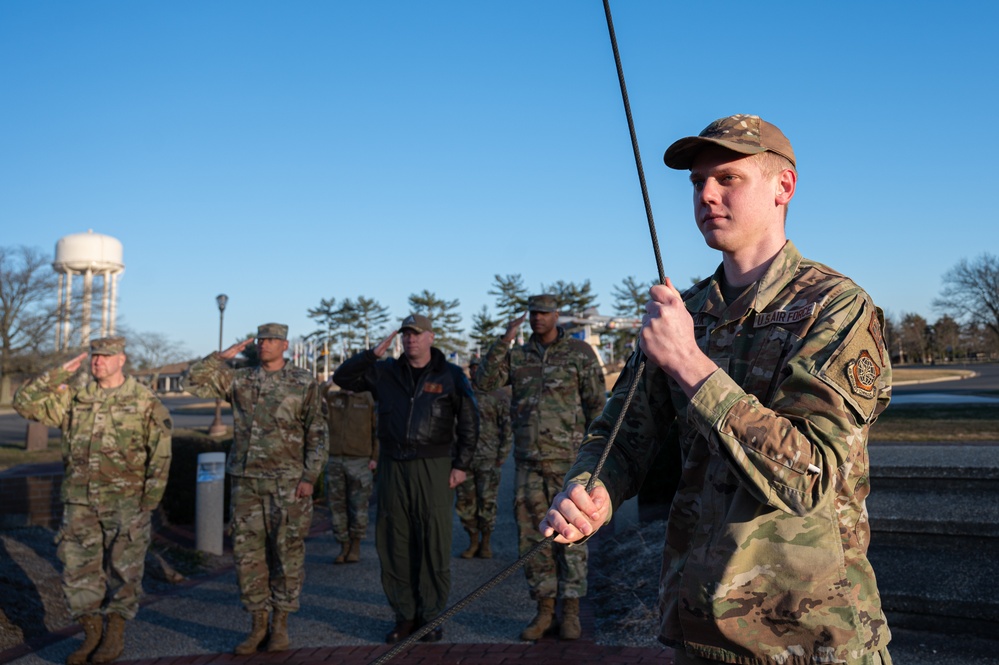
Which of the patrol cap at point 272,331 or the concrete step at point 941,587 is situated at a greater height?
the patrol cap at point 272,331

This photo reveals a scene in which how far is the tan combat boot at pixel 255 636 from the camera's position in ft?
19.7

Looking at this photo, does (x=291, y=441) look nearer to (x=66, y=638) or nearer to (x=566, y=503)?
(x=66, y=638)

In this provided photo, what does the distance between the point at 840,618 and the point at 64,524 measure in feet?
19.3

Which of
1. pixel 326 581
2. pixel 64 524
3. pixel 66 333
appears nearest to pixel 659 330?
pixel 64 524

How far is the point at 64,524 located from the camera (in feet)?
20.1

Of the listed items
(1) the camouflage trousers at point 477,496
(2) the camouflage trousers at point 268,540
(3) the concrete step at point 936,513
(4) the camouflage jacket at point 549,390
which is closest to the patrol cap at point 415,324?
(4) the camouflage jacket at point 549,390

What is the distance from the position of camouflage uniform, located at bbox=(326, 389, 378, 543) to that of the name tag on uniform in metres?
7.86

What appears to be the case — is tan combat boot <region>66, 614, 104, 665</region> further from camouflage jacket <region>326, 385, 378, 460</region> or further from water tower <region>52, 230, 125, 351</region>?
water tower <region>52, 230, 125, 351</region>

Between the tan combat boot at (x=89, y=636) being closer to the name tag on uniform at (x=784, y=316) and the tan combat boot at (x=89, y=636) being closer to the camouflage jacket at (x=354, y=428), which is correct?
the camouflage jacket at (x=354, y=428)

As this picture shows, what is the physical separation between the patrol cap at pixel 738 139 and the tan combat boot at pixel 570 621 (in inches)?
187

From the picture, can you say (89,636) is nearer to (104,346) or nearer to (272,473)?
(272,473)

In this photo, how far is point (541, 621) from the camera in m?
6.25

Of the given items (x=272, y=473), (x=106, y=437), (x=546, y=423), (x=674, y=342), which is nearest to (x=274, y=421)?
Answer: (x=272, y=473)

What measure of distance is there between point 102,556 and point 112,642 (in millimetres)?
636
